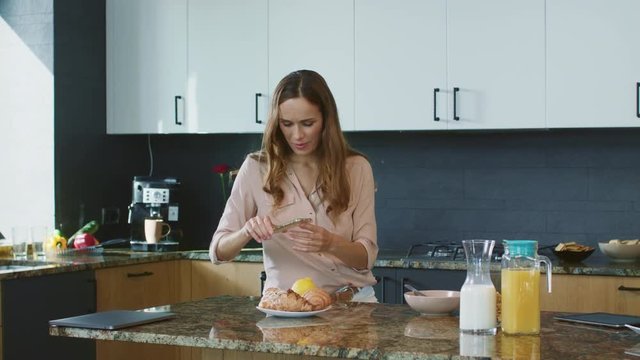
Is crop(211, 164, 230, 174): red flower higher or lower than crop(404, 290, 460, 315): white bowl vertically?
higher

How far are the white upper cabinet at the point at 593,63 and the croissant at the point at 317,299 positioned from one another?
2.01m

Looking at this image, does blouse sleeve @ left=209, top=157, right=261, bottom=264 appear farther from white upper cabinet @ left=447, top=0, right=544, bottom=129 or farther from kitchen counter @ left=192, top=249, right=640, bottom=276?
white upper cabinet @ left=447, top=0, right=544, bottom=129

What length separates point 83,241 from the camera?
4.46 metres

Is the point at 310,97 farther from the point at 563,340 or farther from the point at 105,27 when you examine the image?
the point at 105,27

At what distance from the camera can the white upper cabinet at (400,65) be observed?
13.8 feet

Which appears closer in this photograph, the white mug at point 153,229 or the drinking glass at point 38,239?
the drinking glass at point 38,239

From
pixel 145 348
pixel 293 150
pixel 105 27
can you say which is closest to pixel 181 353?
pixel 145 348

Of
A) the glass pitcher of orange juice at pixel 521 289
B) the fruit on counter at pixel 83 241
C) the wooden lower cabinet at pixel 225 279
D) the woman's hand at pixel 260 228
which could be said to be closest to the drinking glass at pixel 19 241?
the fruit on counter at pixel 83 241

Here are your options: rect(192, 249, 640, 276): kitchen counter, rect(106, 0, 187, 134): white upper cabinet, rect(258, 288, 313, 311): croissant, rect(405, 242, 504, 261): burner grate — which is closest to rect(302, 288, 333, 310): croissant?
rect(258, 288, 313, 311): croissant

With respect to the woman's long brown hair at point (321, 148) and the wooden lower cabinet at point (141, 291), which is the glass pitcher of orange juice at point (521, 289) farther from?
the wooden lower cabinet at point (141, 291)

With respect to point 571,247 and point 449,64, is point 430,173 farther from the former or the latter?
point 571,247

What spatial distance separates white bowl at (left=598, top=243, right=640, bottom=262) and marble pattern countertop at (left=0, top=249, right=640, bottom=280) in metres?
0.04

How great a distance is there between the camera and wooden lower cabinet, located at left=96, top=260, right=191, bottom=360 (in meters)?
4.11

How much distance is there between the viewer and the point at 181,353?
4.63 meters
